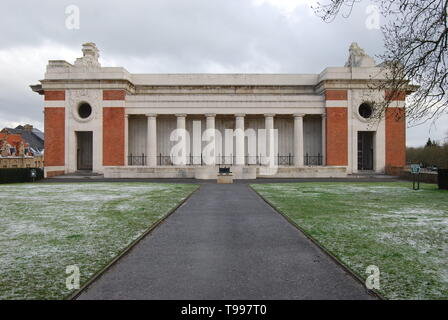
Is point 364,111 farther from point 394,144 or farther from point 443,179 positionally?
point 443,179

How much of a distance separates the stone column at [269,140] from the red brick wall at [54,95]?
852 inches

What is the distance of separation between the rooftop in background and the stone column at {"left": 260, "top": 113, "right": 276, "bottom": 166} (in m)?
51.9

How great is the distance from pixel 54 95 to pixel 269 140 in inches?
925

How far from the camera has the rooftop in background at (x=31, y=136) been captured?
67088mm

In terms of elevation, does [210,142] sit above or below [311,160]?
above

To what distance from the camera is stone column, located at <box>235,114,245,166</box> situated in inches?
1355

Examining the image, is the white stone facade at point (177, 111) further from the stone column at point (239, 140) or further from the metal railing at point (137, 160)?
the metal railing at point (137, 160)

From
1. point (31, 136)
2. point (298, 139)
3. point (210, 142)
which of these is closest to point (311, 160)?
point (298, 139)

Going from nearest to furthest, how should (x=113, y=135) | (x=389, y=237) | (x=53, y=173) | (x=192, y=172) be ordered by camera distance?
(x=389, y=237) < (x=192, y=172) < (x=53, y=173) < (x=113, y=135)

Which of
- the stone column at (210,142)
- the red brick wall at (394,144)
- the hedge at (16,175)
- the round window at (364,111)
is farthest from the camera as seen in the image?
the round window at (364,111)

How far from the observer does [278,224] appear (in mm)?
9180

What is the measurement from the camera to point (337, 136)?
3431 cm

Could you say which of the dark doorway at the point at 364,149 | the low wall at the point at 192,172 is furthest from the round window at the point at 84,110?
the dark doorway at the point at 364,149

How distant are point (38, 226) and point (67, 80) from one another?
29713 mm
